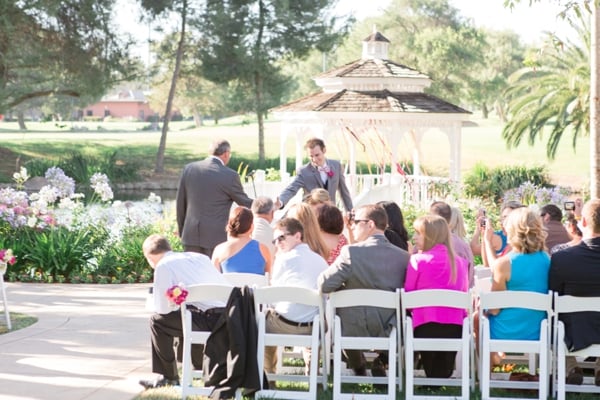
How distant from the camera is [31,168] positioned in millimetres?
36406

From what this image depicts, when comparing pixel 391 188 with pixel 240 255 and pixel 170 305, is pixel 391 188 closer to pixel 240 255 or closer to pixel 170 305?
pixel 240 255

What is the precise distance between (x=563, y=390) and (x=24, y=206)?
8.83 meters

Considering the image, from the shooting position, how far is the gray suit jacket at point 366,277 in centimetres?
624

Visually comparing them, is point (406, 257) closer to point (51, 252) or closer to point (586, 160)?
point (51, 252)

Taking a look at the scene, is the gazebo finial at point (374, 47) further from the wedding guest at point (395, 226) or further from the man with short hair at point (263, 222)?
the wedding guest at point (395, 226)

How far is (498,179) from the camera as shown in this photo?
95.1 ft

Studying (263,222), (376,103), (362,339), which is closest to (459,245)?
(362,339)

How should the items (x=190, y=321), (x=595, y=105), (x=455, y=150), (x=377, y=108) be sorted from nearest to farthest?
(x=190, y=321), (x=595, y=105), (x=377, y=108), (x=455, y=150)

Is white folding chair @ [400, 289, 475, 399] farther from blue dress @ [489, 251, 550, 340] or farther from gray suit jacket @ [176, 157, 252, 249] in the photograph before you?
gray suit jacket @ [176, 157, 252, 249]

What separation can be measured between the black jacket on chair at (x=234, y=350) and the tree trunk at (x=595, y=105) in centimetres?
784

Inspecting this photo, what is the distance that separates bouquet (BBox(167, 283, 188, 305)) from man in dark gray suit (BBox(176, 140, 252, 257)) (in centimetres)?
278

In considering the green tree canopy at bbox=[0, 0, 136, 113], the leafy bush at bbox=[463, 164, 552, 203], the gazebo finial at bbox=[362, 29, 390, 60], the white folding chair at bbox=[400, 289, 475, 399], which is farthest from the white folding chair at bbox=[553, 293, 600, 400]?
the green tree canopy at bbox=[0, 0, 136, 113]

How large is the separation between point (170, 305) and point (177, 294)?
0.29 m

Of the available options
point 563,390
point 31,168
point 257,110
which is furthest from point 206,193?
point 257,110
